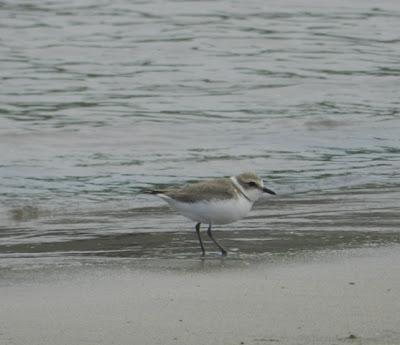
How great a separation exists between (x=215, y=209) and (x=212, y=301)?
4.71 feet

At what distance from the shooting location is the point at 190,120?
15.6 metres

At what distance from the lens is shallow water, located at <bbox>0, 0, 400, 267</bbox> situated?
9.70m

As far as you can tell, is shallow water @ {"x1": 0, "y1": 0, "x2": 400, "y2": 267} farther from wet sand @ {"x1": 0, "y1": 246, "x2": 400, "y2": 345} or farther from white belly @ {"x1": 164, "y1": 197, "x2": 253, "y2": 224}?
wet sand @ {"x1": 0, "y1": 246, "x2": 400, "y2": 345}

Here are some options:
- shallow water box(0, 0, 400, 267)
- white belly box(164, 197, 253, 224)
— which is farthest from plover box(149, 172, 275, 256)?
shallow water box(0, 0, 400, 267)

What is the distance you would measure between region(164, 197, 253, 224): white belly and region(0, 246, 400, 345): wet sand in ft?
1.10

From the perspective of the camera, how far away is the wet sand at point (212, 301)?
632 cm

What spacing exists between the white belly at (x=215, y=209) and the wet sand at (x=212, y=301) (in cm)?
33

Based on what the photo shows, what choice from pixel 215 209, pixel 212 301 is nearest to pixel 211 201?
pixel 215 209

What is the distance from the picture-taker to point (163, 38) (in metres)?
20.7

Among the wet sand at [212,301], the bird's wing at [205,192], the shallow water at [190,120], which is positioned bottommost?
the shallow water at [190,120]

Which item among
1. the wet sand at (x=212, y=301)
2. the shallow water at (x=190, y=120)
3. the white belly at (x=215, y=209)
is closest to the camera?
the wet sand at (x=212, y=301)

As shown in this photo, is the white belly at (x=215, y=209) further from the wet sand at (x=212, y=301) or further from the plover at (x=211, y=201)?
the wet sand at (x=212, y=301)

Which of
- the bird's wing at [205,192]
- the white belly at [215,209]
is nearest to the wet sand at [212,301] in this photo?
the white belly at [215,209]

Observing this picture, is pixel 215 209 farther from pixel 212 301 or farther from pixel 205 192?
pixel 212 301
